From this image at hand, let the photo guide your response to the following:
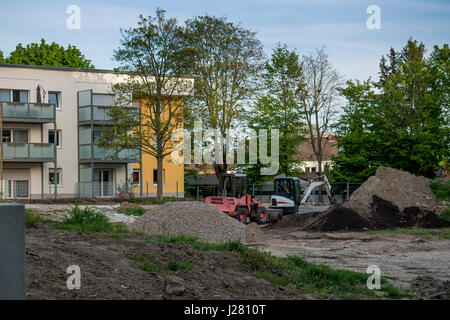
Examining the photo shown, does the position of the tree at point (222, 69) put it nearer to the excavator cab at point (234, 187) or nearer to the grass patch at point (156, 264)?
the excavator cab at point (234, 187)

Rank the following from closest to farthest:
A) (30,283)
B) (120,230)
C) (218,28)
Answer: (30,283), (120,230), (218,28)

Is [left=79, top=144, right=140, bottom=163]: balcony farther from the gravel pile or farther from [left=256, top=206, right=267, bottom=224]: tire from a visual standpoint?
the gravel pile

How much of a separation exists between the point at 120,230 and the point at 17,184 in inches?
1152

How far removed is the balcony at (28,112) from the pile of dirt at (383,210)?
2285 centimetres

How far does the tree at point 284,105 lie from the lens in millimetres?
47750

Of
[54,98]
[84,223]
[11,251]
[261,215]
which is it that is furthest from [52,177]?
[11,251]

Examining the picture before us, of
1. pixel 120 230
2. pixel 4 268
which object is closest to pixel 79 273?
pixel 4 268

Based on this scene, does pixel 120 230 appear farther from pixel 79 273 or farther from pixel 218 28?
pixel 218 28

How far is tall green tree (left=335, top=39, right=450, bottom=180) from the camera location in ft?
133

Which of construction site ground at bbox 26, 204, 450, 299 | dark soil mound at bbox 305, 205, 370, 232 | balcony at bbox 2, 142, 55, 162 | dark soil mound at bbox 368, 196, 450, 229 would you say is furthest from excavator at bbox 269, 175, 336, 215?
balcony at bbox 2, 142, 55, 162

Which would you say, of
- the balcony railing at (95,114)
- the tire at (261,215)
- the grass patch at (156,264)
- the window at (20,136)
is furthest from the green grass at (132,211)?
the window at (20,136)

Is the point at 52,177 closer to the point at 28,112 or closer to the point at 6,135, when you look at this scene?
the point at 6,135

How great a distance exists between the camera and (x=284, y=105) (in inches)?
1907
